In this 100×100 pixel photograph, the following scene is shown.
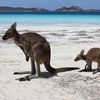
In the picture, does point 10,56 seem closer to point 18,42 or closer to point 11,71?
point 11,71

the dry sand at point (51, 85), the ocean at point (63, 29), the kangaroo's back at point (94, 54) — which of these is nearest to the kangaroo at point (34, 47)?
the dry sand at point (51, 85)

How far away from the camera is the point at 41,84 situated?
7.69 m

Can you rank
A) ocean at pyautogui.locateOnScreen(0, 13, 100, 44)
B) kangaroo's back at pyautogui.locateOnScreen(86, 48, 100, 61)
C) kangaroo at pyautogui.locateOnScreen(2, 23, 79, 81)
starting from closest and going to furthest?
kangaroo at pyautogui.locateOnScreen(2, 23, 79, 81) < kangaroo's back at pyautogui.locateOnScreen(86, 48, 100, 61) < ocean at pyautogui.locateOnScreen(0, 13, 100, 44)

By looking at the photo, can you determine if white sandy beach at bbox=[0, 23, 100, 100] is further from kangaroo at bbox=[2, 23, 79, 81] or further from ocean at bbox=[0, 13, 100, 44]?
ocean at bbox=[0, 13, 100, 44]

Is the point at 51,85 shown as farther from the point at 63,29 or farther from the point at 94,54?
the point at 63,29

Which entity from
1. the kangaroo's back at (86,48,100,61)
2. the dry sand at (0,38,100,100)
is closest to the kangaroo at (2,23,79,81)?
the dry sand at (0,38,100,100)

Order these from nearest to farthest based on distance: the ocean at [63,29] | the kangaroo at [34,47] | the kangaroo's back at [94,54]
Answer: the kangaroo at [34,47] → the kangaroo's back at [94,54] → the ocean at [63,29]

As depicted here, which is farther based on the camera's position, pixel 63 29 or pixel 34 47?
pixel 63 29

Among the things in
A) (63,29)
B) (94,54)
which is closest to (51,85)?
(94,54)

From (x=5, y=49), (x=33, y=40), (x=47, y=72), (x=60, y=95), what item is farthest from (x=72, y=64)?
(x=5, y=49)

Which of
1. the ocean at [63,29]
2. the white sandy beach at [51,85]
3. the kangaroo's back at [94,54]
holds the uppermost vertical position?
the kangaroo's back at [94,54]

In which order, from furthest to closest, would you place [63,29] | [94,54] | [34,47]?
[63,29], [94,54], [34,47]

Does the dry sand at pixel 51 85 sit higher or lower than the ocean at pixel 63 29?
higher

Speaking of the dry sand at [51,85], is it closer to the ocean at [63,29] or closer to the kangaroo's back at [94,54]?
the kangaroo's back at [94,54]
